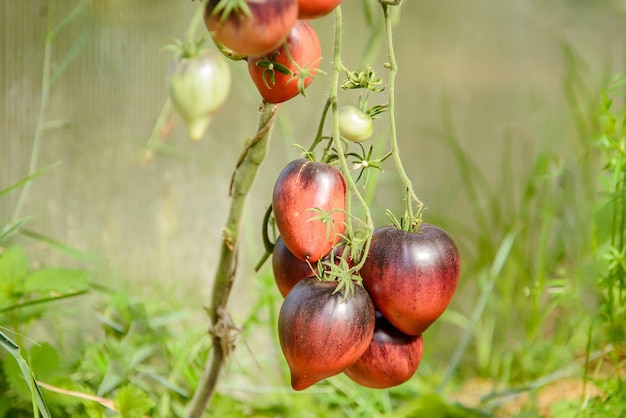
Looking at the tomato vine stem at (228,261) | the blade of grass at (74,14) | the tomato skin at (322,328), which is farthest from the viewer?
the blade of grass at (74,14)

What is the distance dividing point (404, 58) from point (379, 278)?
956 mm

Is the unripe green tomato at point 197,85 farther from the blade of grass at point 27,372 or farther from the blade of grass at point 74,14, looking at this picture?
the blade of grass at point 74,14

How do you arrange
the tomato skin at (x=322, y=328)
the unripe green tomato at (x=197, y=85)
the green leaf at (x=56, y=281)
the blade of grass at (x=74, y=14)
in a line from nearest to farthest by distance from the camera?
the unripe green tomato at (x=197, y=85)
the tomato skin at (x=322, y=328)
the green leaf at (x=56, y=281)
the blade of grass at (x=74, y=14)

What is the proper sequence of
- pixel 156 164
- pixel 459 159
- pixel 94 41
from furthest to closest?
pixel 459 159 < pixel 156 164 < pixel 94 41

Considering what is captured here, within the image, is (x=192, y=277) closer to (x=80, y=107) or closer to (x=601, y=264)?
(x=80, y=107)

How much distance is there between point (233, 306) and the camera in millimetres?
1213

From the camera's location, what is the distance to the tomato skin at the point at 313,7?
35 cm

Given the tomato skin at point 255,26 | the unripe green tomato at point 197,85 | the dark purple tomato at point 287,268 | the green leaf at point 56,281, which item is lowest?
the green leaf at point 56,281

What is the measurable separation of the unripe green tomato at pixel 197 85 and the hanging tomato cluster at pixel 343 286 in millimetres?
121

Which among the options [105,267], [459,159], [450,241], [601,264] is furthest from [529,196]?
[450,241]

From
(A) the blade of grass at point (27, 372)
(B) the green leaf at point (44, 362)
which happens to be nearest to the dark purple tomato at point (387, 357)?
(A) the blade of grass at point (27, 372)

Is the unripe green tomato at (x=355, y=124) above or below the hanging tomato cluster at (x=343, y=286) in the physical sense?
above

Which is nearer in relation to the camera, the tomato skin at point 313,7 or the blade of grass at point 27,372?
the tomato skin at point 313,7

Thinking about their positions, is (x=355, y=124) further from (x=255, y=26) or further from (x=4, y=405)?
(x=4, y=405)
